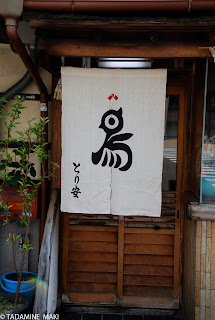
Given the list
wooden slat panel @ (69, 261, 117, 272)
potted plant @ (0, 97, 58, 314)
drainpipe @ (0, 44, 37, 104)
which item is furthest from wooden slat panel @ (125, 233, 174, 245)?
drainpipe @ (0, 44, 37, 104)

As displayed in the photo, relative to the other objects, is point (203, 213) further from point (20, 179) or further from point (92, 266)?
point (20, 179)

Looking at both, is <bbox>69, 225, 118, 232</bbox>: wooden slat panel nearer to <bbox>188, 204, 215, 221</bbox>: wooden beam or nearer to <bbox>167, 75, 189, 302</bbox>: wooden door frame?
<bbox>167, 75, 189, 302</bbox>: wooden door frame

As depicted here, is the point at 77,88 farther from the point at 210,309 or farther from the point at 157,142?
the point at 210,309

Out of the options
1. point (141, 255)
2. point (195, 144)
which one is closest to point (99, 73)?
point (195, 144)

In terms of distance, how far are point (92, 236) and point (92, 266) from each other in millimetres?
566

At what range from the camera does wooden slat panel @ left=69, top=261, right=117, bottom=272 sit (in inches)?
225

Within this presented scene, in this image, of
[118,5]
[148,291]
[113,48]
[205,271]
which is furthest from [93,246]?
[118,5]

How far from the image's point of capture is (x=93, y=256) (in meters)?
5.73

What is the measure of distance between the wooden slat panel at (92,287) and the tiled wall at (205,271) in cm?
162

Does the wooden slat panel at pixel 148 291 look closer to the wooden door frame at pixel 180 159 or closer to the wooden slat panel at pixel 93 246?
the wooden door frame at pixel 180 159

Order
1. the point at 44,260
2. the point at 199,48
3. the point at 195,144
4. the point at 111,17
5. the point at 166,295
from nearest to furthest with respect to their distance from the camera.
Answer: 1. the point at 111,17
2. the point at 199,48
3. the point at 44,260
4. the point at 195,144
5. the point at 166,295

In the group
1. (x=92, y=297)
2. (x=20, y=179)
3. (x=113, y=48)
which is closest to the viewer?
(x=113, y=48)

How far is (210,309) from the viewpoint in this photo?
15.9 feet

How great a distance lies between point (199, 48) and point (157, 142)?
4.92 feet
